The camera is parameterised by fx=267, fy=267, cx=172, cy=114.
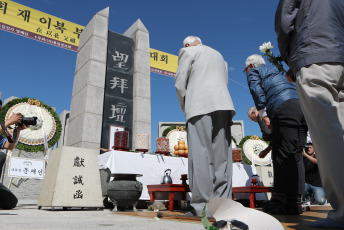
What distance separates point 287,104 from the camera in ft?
6.62

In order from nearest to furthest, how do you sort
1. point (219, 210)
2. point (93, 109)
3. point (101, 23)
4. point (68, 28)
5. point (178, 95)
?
point (219, 210), point (178, 95), point (93, 109), point (101, 23), point (68, 28)

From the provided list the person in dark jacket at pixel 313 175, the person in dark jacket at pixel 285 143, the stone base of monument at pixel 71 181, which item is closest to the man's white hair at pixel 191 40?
the person in dark jacket at pixel 285 143

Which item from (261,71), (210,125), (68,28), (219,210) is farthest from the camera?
(68,28)

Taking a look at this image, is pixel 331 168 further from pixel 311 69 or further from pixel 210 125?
pixel 210 125

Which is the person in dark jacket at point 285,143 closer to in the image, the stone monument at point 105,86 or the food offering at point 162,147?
the food offering at point 162,147

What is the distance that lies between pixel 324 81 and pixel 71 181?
260cm

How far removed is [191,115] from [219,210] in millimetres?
1060

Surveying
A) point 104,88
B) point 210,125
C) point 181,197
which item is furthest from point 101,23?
point 210,125

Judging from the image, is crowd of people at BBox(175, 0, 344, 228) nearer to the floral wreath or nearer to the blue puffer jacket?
the blue puffer jacket

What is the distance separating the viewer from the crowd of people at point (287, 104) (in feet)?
3.51

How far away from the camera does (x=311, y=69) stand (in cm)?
114

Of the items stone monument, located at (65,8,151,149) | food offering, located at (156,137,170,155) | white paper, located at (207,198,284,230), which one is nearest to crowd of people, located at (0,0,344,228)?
white paper, located at (207,198,284,230)

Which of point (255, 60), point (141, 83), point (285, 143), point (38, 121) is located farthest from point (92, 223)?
point (38, 121)

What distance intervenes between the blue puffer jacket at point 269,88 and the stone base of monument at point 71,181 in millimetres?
1959
